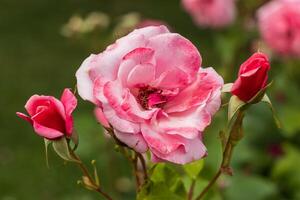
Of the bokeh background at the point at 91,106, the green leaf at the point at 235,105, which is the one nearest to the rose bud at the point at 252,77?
the green leaf at the point at 235,105

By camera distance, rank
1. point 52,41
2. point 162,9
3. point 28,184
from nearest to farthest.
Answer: point 28,184, point 52,41, point 162,9

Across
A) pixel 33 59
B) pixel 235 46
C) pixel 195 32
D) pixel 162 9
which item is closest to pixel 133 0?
pixel 162 9

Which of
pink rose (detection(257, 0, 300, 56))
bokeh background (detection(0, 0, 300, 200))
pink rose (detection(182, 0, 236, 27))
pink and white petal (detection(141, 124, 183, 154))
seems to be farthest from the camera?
pink rose (detection(182, 0, 236, 27))

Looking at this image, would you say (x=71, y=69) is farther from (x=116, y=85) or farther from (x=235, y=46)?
(x=116, y=85)

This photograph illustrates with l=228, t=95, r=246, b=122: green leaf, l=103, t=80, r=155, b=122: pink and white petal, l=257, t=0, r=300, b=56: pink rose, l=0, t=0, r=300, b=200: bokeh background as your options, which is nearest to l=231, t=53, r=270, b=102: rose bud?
l=228, t=95, r=246, b=122: green leaf

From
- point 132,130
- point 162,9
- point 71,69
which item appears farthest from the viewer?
point 162,9

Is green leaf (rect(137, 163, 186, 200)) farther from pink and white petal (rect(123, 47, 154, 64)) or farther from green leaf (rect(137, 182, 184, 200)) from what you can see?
pink and white petal (rect(123, 47, 154, 64))
